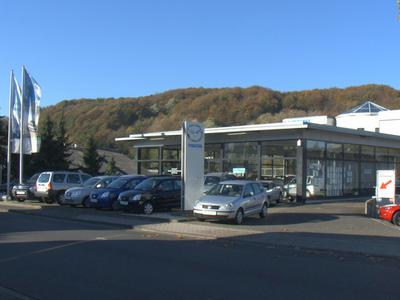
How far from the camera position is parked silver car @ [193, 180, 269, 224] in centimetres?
1894

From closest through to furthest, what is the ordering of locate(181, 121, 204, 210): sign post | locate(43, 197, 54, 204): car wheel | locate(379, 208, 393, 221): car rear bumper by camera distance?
locate(379, 208, 393, 221): car rear bumper < locate(181, 121, 204, 210): sign post < locate(43, 197, 54, 204): car wheel

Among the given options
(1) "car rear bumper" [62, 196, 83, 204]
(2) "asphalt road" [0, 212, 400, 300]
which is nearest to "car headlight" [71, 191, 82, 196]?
(1) "car rear bumper" [62, 196, 83, 204]

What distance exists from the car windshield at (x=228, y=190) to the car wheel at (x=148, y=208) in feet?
9.52

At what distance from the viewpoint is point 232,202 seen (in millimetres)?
19031

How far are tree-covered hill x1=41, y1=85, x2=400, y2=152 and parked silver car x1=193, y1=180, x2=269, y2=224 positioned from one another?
64.3m

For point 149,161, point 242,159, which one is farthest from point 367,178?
point 149,161

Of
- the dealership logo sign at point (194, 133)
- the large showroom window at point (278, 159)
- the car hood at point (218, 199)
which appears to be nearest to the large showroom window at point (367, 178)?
the large showroom window at point (278, 159)

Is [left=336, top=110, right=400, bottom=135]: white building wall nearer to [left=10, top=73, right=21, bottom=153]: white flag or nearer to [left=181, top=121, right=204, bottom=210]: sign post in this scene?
[left=181, top=121, right=204, bottom=210]: sign post

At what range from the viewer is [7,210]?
25.4 meters

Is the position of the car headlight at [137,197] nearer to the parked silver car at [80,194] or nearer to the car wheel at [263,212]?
the parked silver car at [80,194]

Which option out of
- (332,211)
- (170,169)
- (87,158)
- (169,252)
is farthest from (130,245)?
(87,158)

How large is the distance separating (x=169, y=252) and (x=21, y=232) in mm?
5740

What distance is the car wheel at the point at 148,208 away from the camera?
2173 cm

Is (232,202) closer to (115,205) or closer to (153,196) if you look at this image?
(153,196)
